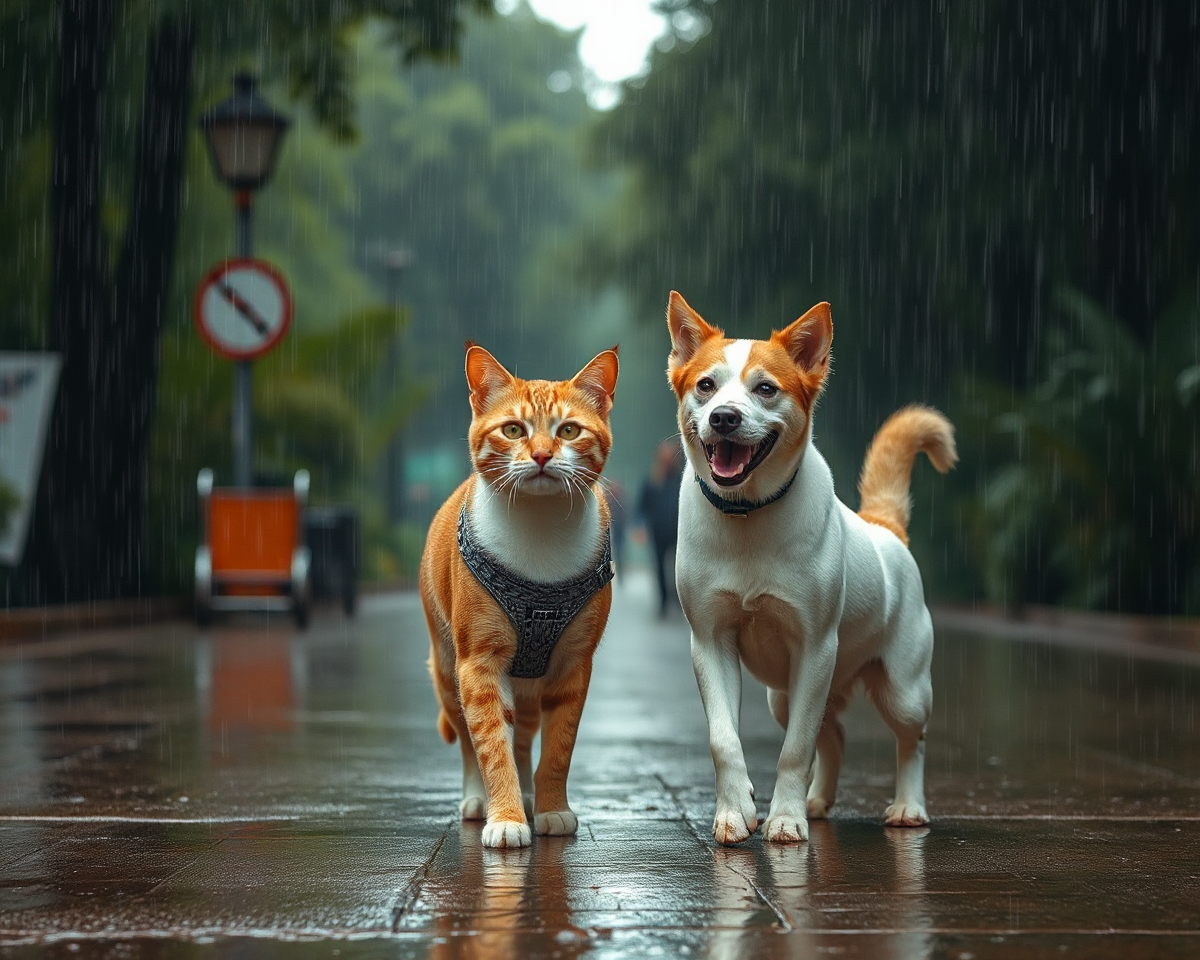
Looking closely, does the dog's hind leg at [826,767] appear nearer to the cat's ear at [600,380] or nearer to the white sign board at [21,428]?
the cat's ear at [600,380]

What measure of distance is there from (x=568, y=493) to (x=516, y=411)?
0.32 m

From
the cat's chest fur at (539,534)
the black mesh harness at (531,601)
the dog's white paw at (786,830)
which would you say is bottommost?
the dog's white paw at (786,830)

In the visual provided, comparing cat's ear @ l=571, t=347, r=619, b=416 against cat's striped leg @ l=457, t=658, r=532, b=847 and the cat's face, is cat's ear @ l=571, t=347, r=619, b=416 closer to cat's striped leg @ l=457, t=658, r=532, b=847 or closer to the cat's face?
the cat's face

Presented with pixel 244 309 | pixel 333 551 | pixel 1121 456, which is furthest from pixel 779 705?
pixel 333 551

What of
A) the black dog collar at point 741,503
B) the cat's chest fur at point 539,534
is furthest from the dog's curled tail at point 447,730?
the black dog collar at point 741,503

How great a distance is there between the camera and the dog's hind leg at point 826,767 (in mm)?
6027

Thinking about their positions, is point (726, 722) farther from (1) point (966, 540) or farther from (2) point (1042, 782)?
(1) point (966, 540)

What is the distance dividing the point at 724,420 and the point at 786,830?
1.28m

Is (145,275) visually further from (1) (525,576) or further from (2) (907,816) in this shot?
(2) (907,816)

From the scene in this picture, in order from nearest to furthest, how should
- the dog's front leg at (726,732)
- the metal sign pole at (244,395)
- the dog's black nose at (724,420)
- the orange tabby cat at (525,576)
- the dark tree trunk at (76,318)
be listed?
the dog's black nose at (724,420)
the dog's front leg at (726,732)
the orange tabby cat at (525,576)
the metal sign pole at (244,395)
the dark tree trunk at (76,318)

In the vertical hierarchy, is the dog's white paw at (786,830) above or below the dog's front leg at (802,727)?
below

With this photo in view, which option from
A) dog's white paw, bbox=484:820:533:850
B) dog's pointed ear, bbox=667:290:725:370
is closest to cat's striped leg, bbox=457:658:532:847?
dog's white paw, bbox=484:820:533:850

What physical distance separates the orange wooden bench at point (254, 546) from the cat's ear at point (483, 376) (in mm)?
11502

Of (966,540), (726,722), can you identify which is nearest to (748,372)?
(726,722)
